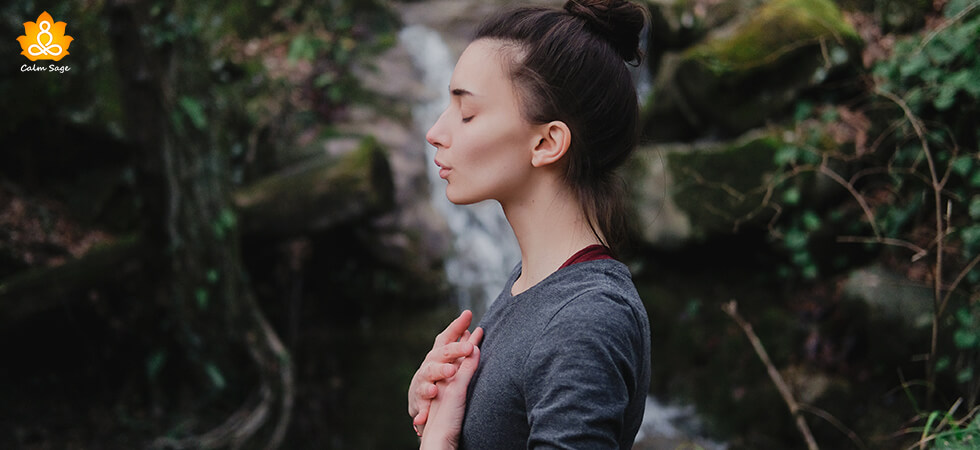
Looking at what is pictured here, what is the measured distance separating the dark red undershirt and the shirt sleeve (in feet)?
0.45

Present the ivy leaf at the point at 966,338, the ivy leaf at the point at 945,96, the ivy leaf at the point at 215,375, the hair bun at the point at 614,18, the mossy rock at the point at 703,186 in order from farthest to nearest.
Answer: the mossy rock at the point at 703,186 < the ivy leaf at the point at 215,375 < the ivy leaf at the point at 945,96 < the ivy leaf at the point at 966,338 < the hair bun at the point at 614,18

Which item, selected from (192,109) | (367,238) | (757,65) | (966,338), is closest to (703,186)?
(757,65)

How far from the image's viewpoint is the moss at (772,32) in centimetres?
491

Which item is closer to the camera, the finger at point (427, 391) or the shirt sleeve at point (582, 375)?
the shirt sleeve at point (582, 375)

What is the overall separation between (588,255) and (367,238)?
4755mm

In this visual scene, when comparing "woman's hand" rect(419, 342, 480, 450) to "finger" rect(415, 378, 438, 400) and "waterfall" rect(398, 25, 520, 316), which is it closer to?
"finger" rect(415, 378, 438, 400)

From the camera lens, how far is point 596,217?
1363 mm

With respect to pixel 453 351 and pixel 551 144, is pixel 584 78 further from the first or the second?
pixel 453 351

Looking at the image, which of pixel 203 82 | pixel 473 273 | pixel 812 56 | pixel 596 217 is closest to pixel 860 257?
pixel 812 56

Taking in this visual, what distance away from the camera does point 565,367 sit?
108cm

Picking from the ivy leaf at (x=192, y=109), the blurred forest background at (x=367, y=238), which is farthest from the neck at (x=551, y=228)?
the ivy leaf at (x=192, y=109)

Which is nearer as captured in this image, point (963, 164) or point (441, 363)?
point (441, 363)

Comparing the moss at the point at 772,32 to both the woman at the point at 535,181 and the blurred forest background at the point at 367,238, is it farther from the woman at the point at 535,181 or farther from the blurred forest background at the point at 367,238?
the woman at the point at 535,181

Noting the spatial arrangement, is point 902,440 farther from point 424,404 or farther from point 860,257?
point 424,404
